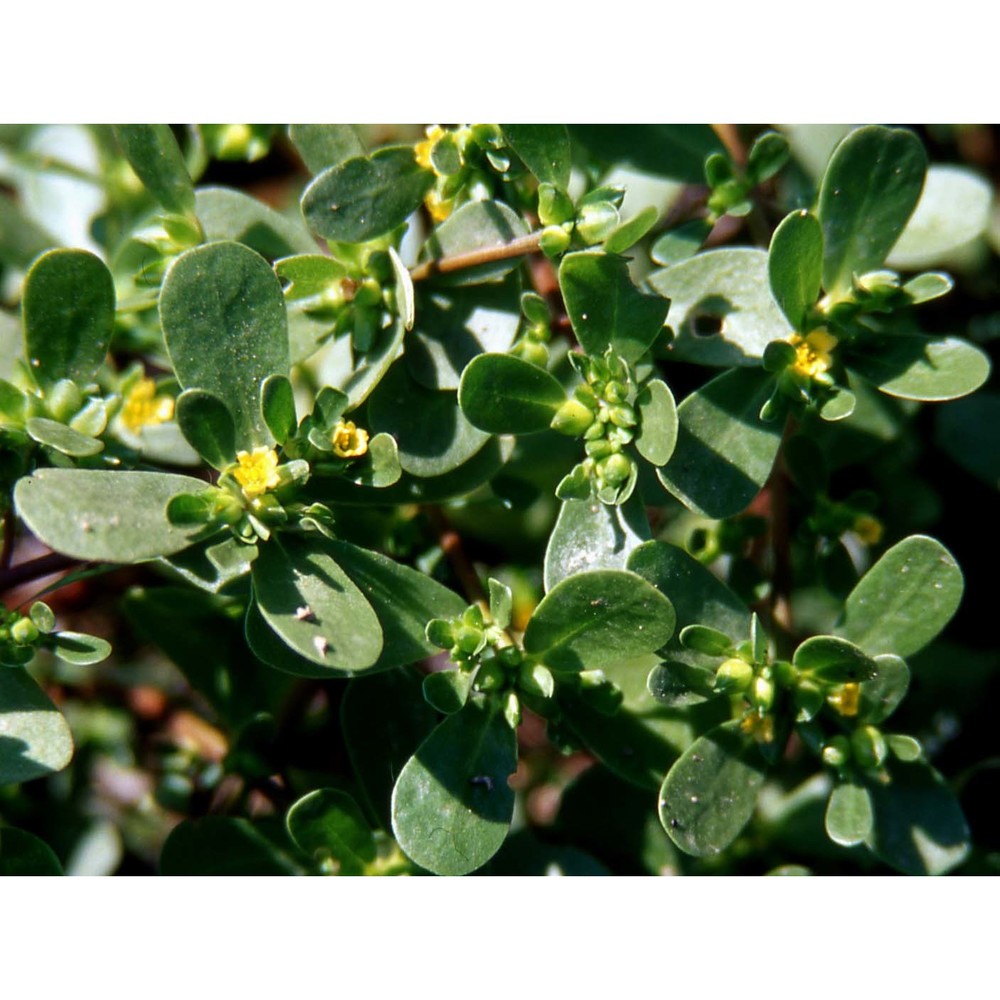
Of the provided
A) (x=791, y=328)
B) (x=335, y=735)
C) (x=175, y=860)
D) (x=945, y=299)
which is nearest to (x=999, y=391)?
(x=945, y=299)

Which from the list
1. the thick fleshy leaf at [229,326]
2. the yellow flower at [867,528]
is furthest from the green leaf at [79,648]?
the yellow flower at [867,528]

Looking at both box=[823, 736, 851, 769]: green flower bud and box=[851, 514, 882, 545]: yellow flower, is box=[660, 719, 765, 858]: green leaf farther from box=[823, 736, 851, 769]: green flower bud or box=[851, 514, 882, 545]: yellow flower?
box=[851, 514, 882, 545]: yellow flower

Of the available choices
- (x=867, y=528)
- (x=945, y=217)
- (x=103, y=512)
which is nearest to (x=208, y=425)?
(x=103, y=512)

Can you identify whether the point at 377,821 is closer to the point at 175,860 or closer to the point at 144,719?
the point at 175,860

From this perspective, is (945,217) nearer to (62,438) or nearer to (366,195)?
(366,195)

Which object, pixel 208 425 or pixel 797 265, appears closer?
pixel 208 425
